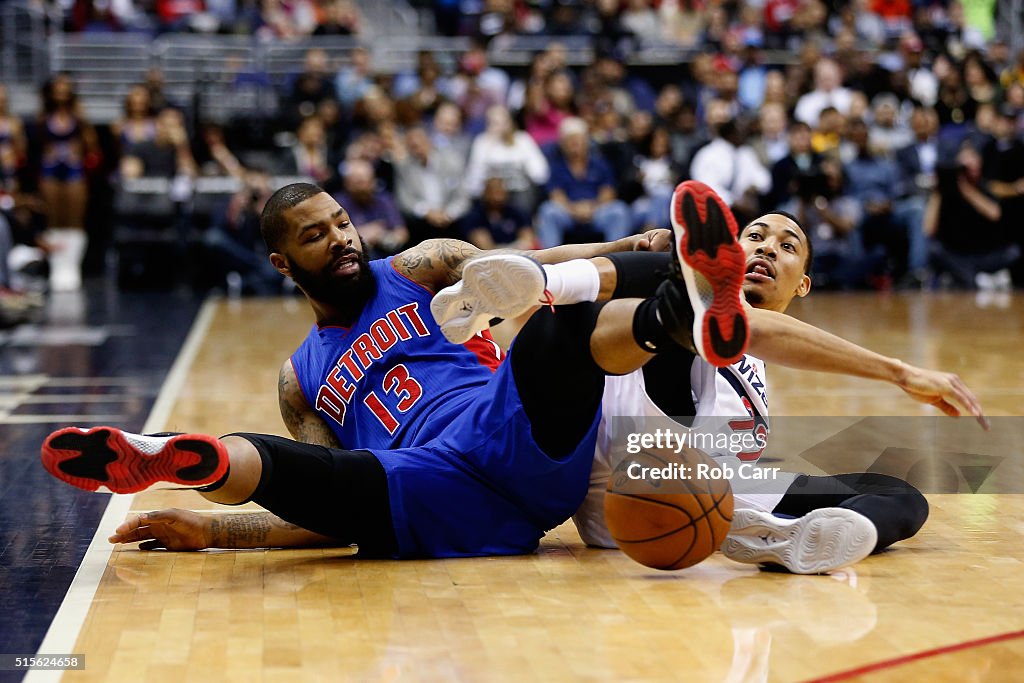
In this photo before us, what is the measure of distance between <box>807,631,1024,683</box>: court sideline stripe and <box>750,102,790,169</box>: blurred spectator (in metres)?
12.2

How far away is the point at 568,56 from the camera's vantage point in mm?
18422

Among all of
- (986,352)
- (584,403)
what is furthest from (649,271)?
(986,352)

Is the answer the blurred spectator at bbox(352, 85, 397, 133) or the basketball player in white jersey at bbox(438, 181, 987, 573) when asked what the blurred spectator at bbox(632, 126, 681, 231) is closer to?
the blurred spectator at bbox(352, 85, 397, 133)

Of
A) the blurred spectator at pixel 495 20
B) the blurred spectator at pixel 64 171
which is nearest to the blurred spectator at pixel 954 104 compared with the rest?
the blurred spectator at pixel 495 20

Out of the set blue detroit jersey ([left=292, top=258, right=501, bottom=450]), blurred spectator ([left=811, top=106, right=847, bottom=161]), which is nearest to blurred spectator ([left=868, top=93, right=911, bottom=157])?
blurred spectator ([left=811, top=106, right=847, bottom=161])

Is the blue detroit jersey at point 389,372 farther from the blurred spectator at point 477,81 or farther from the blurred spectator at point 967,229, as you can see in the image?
the blurred spectator at point 477,81

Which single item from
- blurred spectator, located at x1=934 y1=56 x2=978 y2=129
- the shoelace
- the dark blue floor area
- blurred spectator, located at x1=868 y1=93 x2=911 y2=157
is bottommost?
the dark blue floor area

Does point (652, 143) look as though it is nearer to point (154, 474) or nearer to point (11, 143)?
point (11, 143)

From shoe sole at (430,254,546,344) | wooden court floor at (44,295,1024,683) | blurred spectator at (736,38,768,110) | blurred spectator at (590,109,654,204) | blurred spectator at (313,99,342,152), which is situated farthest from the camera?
blurred spectator at (736,38,768,110)

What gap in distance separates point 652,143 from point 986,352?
647 centimetres

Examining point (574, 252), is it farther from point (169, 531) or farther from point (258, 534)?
point (169, 531)

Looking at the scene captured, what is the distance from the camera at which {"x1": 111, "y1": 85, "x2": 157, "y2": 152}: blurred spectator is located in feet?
51.3

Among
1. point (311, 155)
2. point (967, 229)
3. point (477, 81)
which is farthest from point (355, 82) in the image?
point (967, 229)

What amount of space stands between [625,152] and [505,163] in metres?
1.48
